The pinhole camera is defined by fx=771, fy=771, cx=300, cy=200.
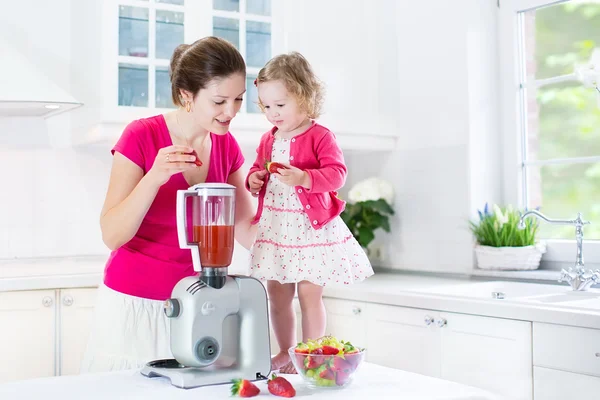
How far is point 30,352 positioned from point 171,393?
152 centimetres

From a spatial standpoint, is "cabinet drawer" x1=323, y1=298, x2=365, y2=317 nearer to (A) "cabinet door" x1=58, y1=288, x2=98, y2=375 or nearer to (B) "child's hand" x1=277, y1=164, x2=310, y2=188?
(A) "cabinet door" x1=58, y1=288, x2=98, y2=375

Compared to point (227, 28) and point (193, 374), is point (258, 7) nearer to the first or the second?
point (227, 28)

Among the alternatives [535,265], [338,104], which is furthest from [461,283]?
[338,104]

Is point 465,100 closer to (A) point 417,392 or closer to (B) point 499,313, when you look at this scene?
(B) point 499,313

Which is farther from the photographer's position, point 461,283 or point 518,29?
point 518,29

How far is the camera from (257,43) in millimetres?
3186

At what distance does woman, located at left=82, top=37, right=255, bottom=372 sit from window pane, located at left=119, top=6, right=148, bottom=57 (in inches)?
45.6

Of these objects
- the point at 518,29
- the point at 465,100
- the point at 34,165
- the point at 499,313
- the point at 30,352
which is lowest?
the point at 30,352

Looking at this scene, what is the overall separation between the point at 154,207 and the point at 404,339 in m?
1.21

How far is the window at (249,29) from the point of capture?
312 cm

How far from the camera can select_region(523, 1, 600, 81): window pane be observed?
10.0 feet

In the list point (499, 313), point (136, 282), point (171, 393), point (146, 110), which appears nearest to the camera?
point (171, 393)

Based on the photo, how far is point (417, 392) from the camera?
55.1 inches

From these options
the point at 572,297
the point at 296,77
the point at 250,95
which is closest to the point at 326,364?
the point at 296,77
